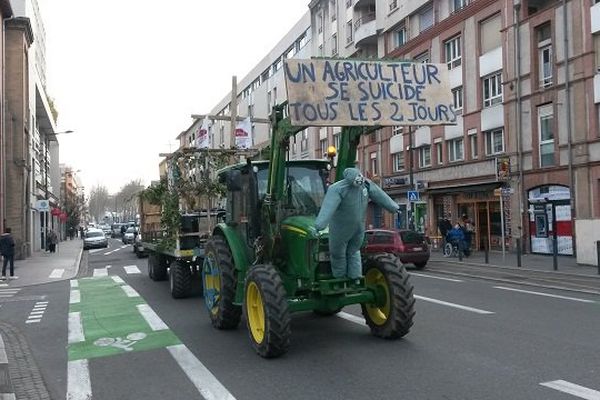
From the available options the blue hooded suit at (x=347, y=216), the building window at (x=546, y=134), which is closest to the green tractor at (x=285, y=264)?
the blue hooded suit at (x=347, y=216)

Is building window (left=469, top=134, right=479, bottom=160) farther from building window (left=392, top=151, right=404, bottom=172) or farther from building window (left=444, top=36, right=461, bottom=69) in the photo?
building window (left=392, top=151, right=404, bottom=172)

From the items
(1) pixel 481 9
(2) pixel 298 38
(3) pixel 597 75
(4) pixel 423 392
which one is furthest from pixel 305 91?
(2) pixel 298 38

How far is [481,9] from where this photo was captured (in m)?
29.0

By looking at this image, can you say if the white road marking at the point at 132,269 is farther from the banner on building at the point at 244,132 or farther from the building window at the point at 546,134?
the building window at the point at 546,134

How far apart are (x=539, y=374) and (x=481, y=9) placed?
26066 mm

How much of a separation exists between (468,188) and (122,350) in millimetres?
24278

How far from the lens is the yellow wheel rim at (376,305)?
306 inches

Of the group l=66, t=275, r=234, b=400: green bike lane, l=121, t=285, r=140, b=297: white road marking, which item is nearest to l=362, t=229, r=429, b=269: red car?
l=121, t=285, r=140, b=297: white road marking

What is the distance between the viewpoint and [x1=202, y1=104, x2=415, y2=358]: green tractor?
725 centimetres

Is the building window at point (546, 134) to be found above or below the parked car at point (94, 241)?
above

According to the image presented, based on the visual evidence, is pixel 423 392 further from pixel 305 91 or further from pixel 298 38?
pixel 298 38

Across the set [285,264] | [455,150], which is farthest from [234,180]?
[455,150]

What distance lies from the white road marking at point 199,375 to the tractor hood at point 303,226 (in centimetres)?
196

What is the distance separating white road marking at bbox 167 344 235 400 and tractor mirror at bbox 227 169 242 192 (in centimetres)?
225
